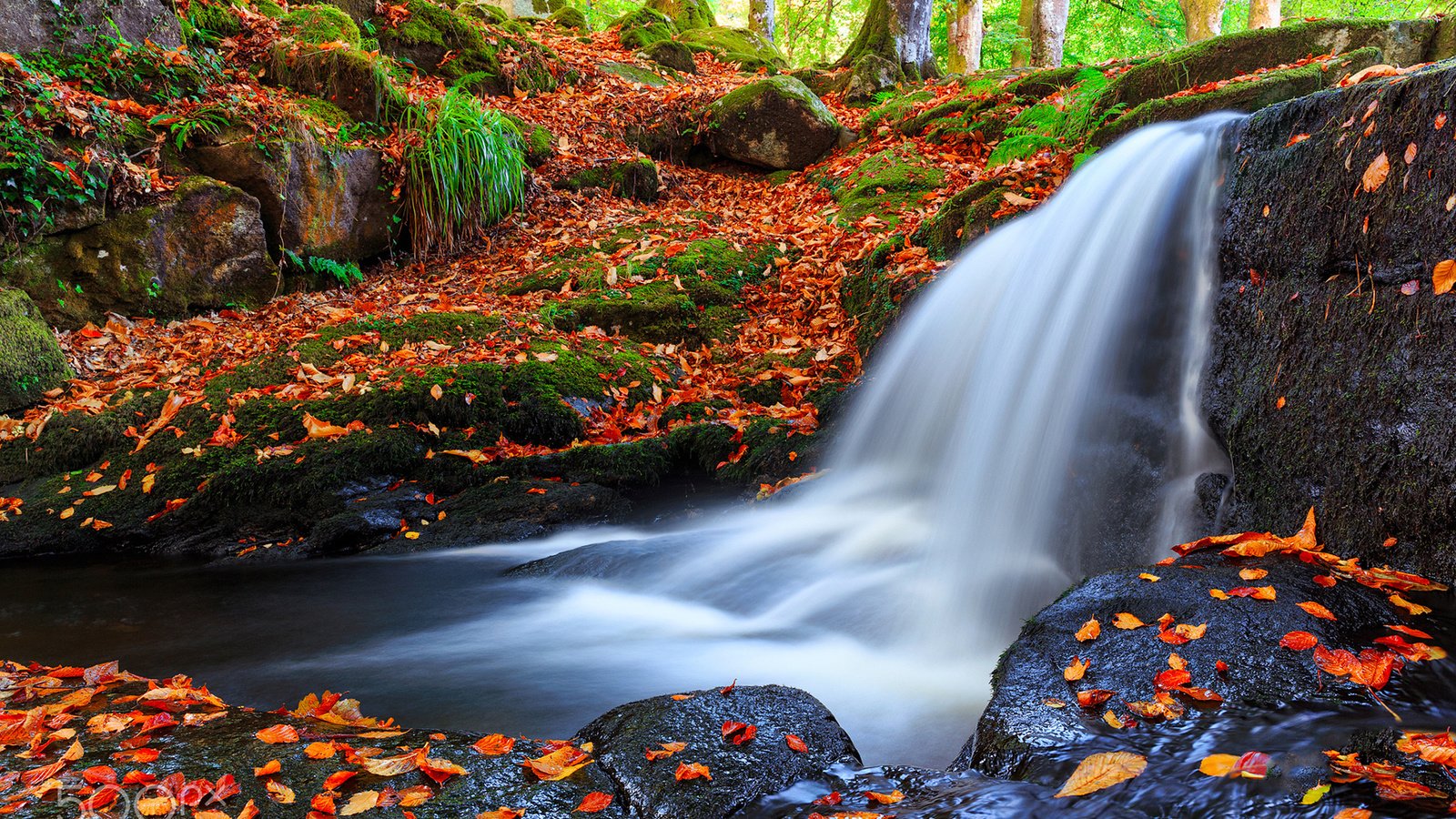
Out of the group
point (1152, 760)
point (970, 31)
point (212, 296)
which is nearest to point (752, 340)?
point (212, 296)

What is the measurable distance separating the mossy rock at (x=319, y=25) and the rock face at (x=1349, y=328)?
8.75 metres

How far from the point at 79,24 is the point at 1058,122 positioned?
8.56 meters

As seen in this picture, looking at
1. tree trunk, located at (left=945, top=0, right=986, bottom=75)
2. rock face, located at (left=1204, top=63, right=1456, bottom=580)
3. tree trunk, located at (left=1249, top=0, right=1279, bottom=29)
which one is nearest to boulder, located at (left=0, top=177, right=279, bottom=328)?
rock face, located at (left=1204, top=63, right=1456, bottom=580)

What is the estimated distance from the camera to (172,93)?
7203 millimetres

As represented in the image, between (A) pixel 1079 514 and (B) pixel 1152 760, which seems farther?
(A) pixel 1079 514

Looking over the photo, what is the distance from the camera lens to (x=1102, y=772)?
1.75 m

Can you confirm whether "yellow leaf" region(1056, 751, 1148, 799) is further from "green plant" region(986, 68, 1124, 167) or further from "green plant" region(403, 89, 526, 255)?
"green plant" region(403, 89, 526, 255)

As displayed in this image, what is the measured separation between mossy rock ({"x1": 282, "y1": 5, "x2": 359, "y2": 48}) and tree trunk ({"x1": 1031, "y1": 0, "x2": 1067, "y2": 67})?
892cm

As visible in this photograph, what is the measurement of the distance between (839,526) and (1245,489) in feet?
6.42

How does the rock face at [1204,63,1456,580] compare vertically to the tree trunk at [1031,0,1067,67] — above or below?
below

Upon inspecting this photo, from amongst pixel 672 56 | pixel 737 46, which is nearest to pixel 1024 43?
pixel 737 46

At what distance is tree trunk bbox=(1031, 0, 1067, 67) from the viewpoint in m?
11.4

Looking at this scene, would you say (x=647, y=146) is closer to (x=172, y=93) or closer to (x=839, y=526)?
(x=172, y=93)

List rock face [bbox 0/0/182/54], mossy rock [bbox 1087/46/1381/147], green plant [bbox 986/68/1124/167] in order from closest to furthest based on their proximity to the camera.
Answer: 1. mossy rock [bbox 1087/46/1381/147]
2. rock face [bbox 0/0/182/54]
3. green plant [bbox 986/68/1124/167]
